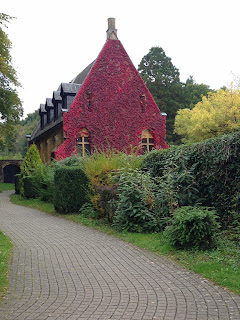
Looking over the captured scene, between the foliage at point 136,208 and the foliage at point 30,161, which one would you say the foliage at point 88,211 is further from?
the foliage at point 30,161

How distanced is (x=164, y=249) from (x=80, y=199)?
7.34m

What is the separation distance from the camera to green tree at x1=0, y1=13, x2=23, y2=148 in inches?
1139

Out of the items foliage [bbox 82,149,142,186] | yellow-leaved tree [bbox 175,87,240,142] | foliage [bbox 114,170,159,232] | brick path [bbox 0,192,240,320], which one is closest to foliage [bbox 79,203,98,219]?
foliage [bbox 82,149,142,186]

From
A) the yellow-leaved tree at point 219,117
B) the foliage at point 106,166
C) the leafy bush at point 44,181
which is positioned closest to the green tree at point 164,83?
the yellow-leaved tree at point 219,117

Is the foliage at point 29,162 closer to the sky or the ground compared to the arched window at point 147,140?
closer to the ground

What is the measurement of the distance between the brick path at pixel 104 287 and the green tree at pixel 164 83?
1651 inches

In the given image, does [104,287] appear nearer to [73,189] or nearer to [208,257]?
[208,257]

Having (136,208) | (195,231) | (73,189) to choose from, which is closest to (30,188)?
(73,189)

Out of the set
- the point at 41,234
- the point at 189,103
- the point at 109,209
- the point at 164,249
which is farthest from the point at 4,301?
the point at 189,103

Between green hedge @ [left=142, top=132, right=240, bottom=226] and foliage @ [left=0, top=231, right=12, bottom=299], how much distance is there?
4.79m

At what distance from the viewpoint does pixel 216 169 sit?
9461mm

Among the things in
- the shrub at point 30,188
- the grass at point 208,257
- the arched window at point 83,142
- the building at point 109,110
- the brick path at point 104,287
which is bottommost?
the brick path at point 104,287

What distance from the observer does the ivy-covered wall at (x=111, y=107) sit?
25.6m

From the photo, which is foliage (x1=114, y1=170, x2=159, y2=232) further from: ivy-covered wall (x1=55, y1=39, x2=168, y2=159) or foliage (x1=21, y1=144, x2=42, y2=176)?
ivy-covered wall (x1=55, y1=39, x2=168, y2=159)
